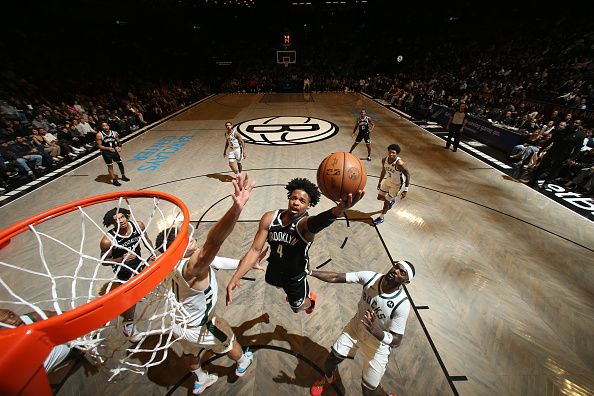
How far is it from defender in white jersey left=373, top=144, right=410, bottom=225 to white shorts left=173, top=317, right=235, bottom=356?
419 cm

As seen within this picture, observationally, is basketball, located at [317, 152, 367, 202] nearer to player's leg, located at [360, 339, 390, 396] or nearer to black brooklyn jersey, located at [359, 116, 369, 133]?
player's leg, located at [360, 339, 390, 396]

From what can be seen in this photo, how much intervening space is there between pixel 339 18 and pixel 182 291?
42538mm

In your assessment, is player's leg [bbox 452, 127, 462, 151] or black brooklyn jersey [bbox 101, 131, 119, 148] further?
player's leg [bbox 452, 127, 462, 151]

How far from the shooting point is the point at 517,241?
5.66 meters

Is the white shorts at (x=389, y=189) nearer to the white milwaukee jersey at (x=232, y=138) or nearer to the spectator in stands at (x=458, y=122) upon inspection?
the white milwaukee jersey at (x=232, y=138)

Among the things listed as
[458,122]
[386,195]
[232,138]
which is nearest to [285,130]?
[232,138]

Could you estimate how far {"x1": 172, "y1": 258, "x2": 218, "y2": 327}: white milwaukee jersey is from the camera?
2473 millimetres

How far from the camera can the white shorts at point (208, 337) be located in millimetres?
2672

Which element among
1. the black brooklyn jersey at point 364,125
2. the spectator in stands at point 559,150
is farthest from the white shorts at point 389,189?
the spectator in stands at point 559,150

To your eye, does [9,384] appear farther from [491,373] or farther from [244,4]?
[244,4]

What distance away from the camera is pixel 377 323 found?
2.73 m

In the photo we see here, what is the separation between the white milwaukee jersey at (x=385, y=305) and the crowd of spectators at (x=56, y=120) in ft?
34.8

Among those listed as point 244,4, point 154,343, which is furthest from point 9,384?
point 244,4

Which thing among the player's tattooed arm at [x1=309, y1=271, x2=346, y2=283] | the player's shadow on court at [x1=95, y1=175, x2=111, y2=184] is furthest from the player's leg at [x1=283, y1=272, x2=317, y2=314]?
the player's shadow on court at [x1=95, y1=175, x2=111, y2=184]
